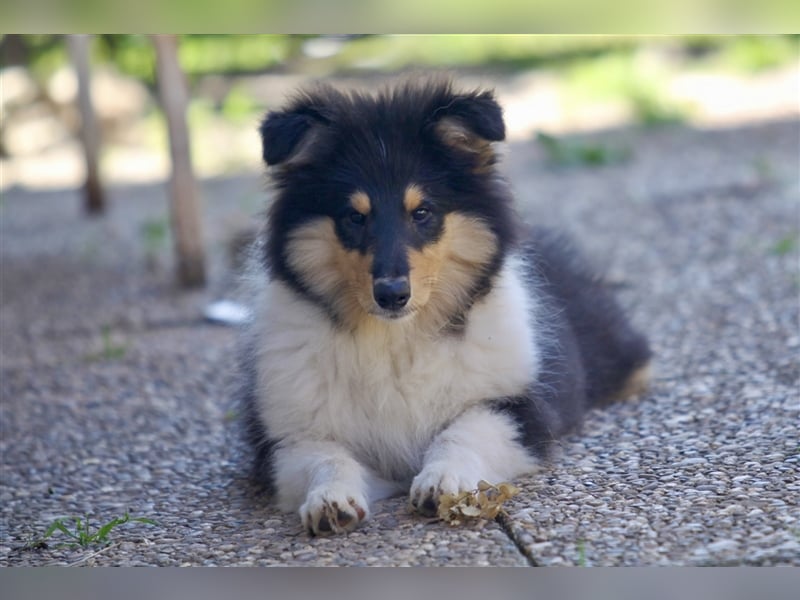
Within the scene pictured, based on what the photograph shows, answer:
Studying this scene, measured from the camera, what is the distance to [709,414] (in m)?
4.82

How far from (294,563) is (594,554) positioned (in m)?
0.91

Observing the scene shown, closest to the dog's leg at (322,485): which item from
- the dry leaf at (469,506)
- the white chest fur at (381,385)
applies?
the white chest fur at (381,385)

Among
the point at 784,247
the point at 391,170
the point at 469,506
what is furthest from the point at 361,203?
the point at 784,247

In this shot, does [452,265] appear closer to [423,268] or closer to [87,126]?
[423,268]

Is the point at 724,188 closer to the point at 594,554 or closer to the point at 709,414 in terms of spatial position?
the point at 709,414

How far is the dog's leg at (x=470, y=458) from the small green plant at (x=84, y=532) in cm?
105

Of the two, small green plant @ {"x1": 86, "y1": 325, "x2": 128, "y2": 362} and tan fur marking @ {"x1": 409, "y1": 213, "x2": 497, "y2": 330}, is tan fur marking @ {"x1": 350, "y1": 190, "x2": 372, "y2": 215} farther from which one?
small green plant @ {"x1": 86, "y1": 325, "x2": 128, "y2": 362}

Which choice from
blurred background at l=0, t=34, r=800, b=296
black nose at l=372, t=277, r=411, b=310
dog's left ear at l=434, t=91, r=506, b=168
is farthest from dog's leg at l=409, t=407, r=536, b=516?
blurred background at l=0, t=34, r=800, b=296

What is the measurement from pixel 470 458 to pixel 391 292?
24.9 inches

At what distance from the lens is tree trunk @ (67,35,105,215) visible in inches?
426

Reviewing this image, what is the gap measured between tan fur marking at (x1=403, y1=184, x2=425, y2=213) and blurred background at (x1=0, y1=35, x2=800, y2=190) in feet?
30.9

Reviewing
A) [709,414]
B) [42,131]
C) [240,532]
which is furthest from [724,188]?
[42,131]

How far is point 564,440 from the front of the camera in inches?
179

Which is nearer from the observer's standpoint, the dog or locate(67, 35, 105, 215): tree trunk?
the dog
